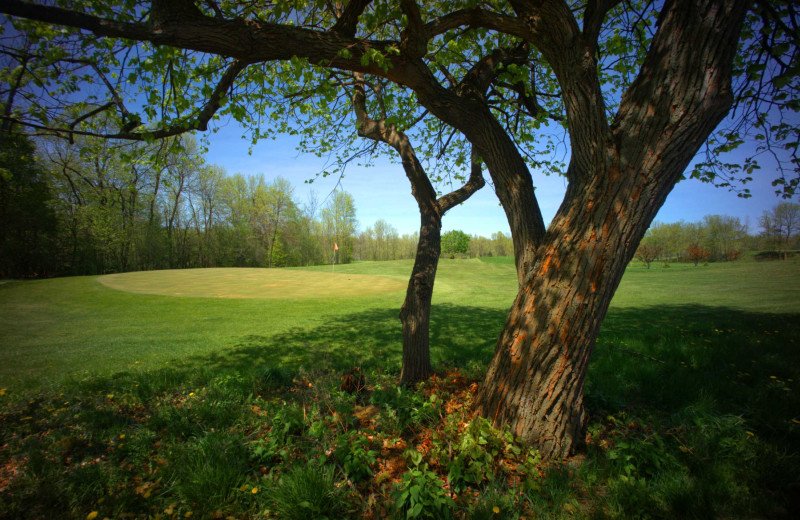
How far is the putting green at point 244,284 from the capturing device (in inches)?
692

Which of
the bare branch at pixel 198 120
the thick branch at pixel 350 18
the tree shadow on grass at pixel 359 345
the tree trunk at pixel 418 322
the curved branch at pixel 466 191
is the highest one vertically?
the thick branch at pixel 350 18

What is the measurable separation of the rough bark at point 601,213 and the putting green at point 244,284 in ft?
53.2

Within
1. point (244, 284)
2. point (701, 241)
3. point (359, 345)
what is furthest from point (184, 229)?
point (701, 241)

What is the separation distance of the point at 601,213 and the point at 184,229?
45869mm

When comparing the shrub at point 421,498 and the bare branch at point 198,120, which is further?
the bare branch at point 198,120

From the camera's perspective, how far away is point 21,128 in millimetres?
4203

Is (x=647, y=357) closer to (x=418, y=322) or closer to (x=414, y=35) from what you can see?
(x=418, y=322)

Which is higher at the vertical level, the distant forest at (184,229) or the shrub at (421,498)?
the distant forest at (184,229)

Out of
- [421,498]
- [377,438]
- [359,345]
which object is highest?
[421,498]

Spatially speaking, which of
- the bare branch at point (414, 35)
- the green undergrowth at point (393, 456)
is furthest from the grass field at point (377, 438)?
the bare branch at point (414, 35)

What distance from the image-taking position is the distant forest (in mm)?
21469

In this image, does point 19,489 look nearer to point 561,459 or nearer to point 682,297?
point 561,459

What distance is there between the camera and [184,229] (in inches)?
1478

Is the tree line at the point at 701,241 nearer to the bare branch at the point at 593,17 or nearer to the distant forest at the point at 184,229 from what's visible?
the distant forest at the point at 184,229
